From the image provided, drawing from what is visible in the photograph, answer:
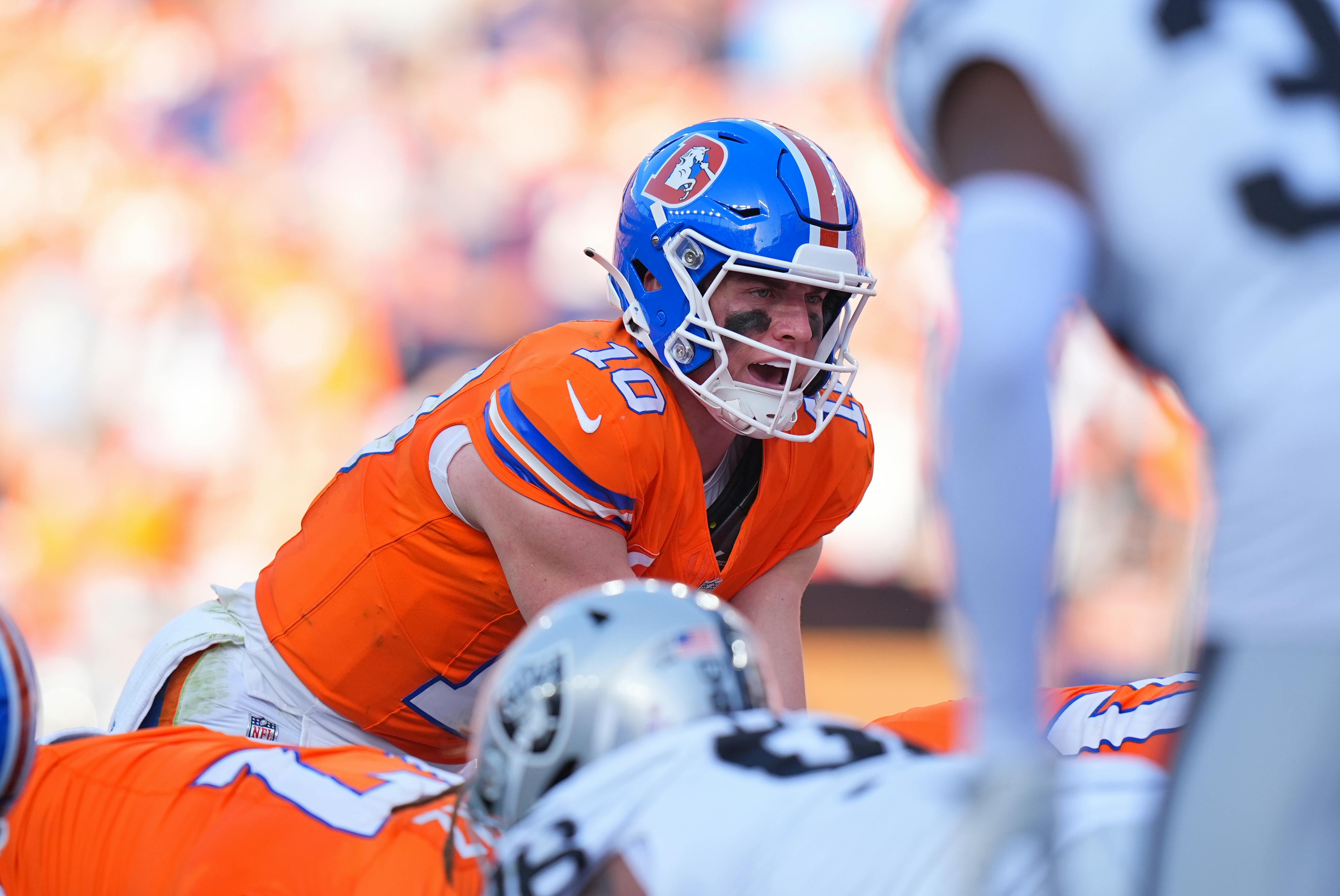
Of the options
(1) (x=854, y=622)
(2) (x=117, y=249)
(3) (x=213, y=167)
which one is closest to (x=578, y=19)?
(3) (x=213, y=167)

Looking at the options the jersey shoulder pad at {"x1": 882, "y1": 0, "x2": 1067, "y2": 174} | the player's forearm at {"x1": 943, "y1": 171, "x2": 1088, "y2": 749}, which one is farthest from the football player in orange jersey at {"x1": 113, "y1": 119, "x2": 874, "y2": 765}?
the player's forearm at {"x1": 943, "y1": 171, "x2": 1088, "y2": 749}

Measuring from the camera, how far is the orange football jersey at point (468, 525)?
6.97ft

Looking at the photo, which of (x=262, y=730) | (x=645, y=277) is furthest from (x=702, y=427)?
(x=262, y=730)

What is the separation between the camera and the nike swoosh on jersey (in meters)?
2.11

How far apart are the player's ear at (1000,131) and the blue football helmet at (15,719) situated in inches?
48.4

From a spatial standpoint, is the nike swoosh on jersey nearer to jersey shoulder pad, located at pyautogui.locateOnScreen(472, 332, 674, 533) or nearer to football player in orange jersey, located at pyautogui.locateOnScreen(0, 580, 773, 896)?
jersey shoulder pad, located at pyautogui.locateOnScreen(472, 332, 674, 533)

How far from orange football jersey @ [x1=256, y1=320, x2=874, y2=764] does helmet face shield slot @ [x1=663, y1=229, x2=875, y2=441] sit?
62mm

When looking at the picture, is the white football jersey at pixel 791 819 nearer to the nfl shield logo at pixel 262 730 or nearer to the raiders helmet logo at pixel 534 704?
the raiders helmet logo at pixel 534 704

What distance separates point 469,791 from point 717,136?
125cm

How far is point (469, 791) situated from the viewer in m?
1.63

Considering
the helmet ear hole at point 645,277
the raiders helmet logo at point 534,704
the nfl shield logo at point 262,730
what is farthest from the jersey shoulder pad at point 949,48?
the nfl shield logo at point 262,730

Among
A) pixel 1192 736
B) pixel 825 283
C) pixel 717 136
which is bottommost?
pixel 1192 736

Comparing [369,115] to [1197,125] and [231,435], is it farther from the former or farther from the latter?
[1197,125]

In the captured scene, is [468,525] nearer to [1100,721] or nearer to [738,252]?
[738,252]
